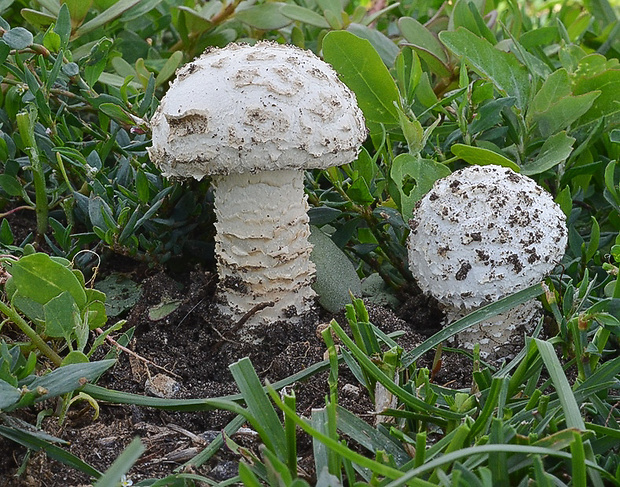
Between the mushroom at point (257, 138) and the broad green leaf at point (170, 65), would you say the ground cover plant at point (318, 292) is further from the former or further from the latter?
the mushroom at point (257, 138)

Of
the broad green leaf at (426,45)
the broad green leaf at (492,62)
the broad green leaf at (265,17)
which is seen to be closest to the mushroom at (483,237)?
the broad green leaf at (492,62)

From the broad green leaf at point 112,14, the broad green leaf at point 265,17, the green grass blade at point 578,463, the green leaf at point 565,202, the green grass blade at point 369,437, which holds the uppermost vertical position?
the broad green leaf at point 112,14

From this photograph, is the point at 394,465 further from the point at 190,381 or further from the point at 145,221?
the point at 145,221

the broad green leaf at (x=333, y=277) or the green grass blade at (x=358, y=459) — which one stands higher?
the green grass blade at (x=358, y=459)

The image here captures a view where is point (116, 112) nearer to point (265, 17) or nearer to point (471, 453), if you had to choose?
point (265, 17)

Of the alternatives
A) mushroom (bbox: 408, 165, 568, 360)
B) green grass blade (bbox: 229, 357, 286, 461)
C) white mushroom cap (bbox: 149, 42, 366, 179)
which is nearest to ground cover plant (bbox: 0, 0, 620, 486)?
green grass blade (bbox: 229, 357, 286, 461)

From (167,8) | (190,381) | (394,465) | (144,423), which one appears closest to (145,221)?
(190,381)

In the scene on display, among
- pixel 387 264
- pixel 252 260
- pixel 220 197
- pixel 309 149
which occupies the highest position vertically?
pixel 309 149
